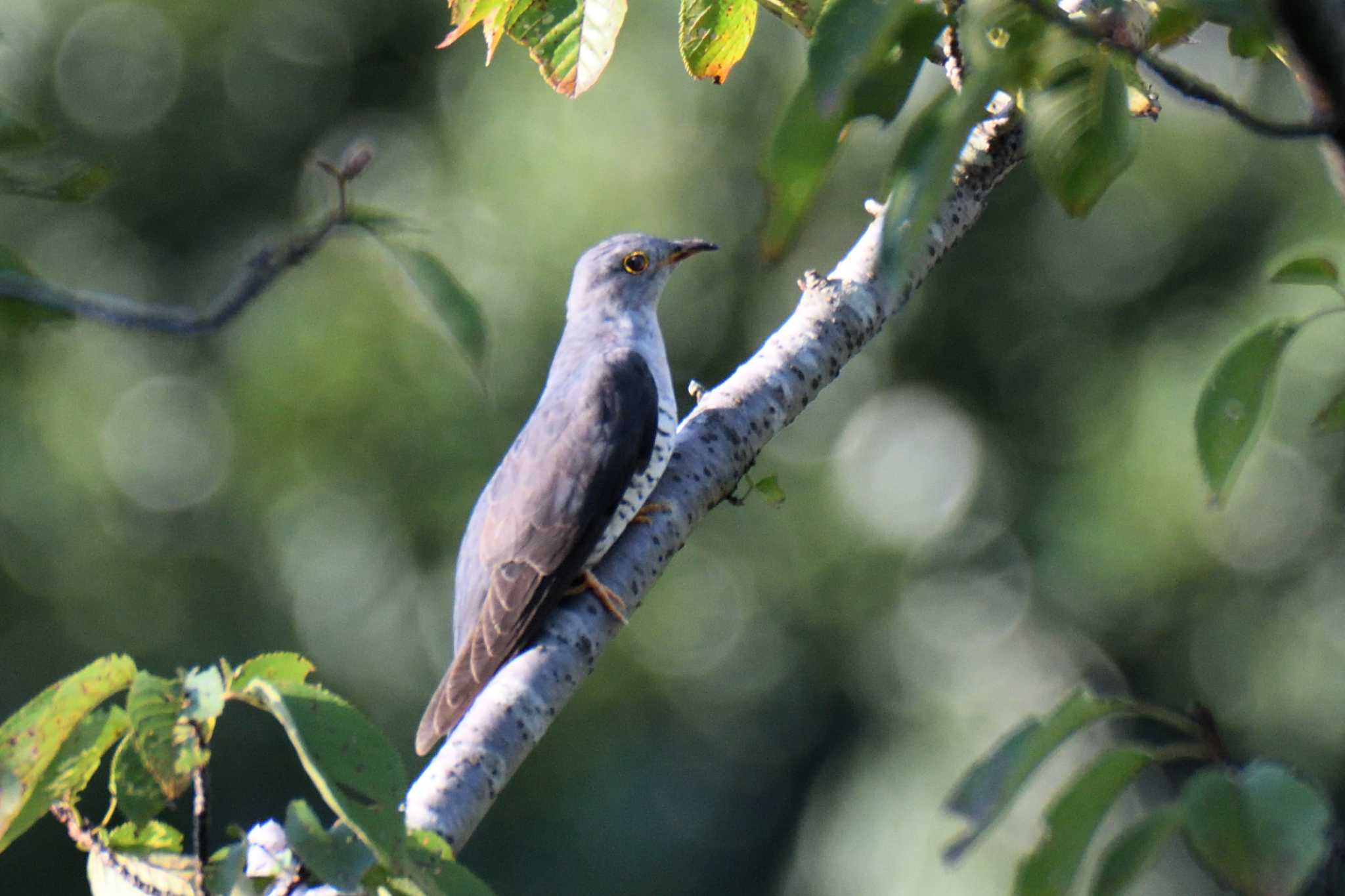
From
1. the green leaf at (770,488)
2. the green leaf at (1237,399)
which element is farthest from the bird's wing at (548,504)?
the green leaf at (1237,399)

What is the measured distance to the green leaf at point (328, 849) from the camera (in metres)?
1.42

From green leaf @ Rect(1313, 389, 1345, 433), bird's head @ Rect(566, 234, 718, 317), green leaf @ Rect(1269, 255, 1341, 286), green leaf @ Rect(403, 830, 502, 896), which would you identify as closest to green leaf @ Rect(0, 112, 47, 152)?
green leaf @ Rect(403, 830, 502, 896)

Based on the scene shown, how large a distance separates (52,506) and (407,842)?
1021 cm

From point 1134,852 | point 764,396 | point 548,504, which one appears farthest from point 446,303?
point 548,504

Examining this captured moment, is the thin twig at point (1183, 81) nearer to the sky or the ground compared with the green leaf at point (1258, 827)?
nearer to the sky

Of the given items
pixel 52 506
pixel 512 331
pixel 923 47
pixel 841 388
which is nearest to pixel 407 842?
pixel 923 47

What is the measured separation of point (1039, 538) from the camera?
31.0 feet

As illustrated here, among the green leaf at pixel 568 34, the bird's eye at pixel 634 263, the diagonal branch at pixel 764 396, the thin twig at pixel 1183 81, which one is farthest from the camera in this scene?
the bird's eye at pixel 634 263

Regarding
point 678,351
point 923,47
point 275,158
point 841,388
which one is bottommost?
point 841,388

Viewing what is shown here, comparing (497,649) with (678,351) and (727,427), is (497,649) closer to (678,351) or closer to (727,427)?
(727,427)

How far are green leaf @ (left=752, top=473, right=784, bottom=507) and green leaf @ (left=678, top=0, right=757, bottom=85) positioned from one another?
1253mm

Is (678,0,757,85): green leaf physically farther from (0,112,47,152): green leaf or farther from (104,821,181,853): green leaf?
(104,821,181,853): green leaf

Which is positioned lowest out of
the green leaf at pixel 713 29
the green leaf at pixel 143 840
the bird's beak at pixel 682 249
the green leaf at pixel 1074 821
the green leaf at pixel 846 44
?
the green leaf at pixel 1074 821

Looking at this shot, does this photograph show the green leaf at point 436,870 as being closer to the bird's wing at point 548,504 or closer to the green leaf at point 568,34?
the green leaf at point 568,34
